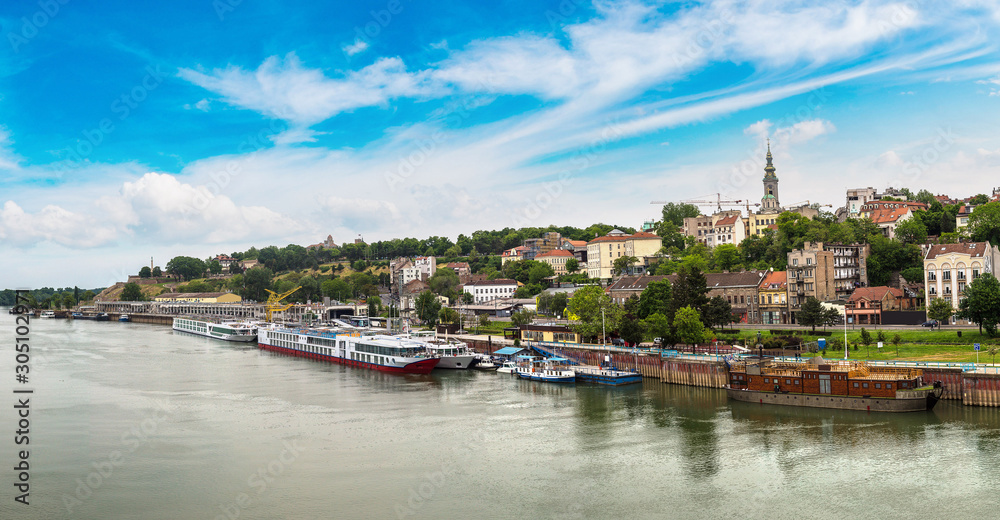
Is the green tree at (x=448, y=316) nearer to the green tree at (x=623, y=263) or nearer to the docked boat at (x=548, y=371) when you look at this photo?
the docked boat at (x=548, y=371)

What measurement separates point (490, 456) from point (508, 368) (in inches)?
1009

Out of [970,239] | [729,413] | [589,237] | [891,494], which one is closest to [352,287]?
[589,237]

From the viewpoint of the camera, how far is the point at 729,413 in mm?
36625

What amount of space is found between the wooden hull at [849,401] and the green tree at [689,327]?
11126 millimetres

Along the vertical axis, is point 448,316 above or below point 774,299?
below

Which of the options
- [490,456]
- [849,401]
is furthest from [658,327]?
[490,456]

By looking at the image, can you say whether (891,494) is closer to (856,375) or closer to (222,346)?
(856,375)

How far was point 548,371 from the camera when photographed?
50.4 meters

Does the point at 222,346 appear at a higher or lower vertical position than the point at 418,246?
lower

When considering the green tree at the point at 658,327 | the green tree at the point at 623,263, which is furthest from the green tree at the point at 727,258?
the green tree at the point at 658,327

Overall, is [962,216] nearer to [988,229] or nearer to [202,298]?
[988,229]

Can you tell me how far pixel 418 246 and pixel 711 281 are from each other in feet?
396

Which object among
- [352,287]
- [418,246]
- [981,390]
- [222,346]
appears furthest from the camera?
[418,246]

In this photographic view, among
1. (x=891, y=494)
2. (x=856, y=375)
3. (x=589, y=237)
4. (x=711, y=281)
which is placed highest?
(x=589, y=237)
